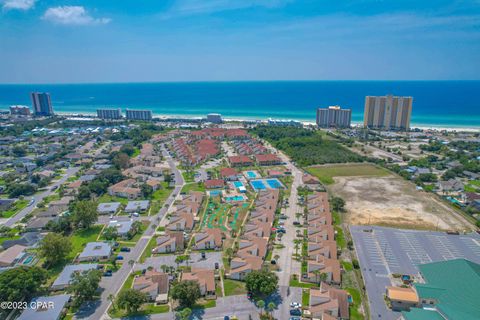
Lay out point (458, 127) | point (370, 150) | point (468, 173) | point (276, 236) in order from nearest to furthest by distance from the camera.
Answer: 1. point (276, 236)
2. point (468, 173)
3. point (370, 150)
4. point (458, 127)

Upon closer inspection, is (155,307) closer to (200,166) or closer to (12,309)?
(12,309)

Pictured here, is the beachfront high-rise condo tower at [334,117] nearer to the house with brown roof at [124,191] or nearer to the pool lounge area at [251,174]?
the pool lounge area at [251,174]

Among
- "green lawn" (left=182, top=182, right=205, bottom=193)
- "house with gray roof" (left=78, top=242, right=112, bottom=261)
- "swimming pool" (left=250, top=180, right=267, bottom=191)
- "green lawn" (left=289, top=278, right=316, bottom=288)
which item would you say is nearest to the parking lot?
"green lawn" (left=289, top=278, right=316, bottom=288)

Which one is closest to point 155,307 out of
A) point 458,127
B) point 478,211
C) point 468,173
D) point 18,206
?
point 18,206

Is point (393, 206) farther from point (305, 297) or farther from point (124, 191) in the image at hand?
point (124, 191)

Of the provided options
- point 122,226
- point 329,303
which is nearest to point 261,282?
point 329,303

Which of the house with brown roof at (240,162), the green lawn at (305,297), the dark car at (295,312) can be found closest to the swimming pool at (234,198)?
the house with brown roof at (240,162)
